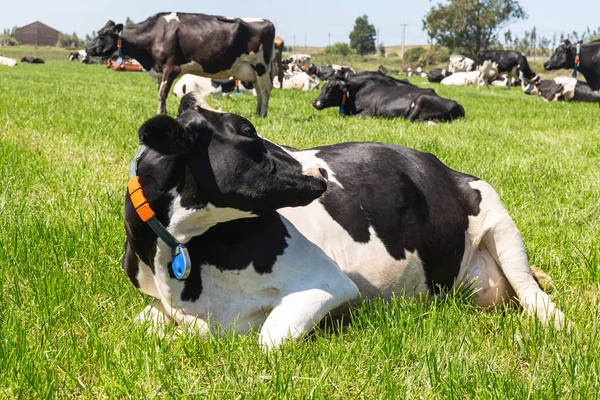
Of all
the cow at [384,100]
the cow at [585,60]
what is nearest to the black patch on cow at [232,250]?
the cow at [384,100]

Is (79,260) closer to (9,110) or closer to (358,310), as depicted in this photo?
(358,310)

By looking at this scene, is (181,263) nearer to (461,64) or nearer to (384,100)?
(384,100)

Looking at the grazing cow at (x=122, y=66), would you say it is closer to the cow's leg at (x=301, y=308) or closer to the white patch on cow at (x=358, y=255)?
the white patch on cow at (x=358, y=255)

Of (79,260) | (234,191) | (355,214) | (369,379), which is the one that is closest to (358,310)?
(355,214)

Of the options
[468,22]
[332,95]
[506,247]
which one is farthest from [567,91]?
[468,22]

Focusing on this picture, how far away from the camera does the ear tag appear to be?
256 cm

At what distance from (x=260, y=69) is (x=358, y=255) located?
10054 millimetres

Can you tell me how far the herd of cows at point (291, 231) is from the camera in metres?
2.58

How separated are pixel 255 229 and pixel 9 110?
26.1ft

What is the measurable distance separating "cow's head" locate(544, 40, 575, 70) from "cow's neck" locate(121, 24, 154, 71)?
51.9 feet

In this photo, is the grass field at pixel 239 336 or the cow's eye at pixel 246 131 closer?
the grass field at pixel 239 336

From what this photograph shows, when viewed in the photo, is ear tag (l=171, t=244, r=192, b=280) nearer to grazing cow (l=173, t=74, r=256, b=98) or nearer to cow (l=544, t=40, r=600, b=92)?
grazing cow (l=173, t=74, r=256, b=98)

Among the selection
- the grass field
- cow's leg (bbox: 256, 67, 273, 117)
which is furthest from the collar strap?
cow's leg (bbox: 256, 67, 273, 117)

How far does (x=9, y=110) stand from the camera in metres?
9.43
